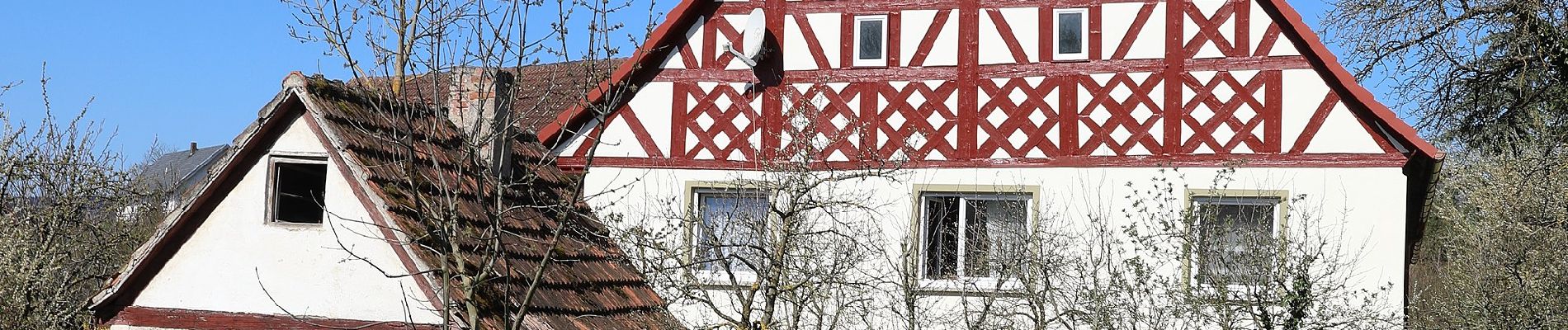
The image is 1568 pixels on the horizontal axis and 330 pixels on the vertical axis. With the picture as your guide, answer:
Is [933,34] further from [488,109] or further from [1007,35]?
[488,109]

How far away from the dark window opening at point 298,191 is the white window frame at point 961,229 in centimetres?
448

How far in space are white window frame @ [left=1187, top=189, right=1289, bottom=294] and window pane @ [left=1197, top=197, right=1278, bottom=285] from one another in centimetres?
1

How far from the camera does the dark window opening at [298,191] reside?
10.1 m

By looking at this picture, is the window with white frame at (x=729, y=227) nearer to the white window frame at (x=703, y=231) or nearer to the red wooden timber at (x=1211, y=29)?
the white window frame at (x=703, y=231)

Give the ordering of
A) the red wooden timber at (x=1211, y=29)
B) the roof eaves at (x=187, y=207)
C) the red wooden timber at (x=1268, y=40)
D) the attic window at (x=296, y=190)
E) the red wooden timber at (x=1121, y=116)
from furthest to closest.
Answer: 1. the red wooden timber at (x=1121, y=116)
2. the red wooden timber at (x=1211, y=29)
3. the red wooden timber at (x=1268, y=40)
4. the attic window at (x=296, y=190)
5. the roof eaves at (x=187, y=207)

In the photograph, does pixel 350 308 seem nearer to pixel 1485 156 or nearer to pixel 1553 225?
pixel 1553 225

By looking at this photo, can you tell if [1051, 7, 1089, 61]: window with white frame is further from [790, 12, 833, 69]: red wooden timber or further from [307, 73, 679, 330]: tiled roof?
[307, 73, 679, 330]: tiled roof

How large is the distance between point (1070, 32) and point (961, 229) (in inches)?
68.3

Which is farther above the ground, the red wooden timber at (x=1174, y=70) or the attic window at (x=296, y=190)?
the red wooden timber at (x=1174, y=70)

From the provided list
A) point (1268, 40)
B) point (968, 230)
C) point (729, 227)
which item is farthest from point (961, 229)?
point (1268, 40)

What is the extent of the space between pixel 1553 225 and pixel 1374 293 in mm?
6539

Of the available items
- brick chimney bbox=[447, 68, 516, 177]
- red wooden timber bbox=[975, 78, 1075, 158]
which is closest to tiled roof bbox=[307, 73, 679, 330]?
brick chimney bbox=[447, 68, 516, 177]

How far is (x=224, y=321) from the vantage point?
32.5ft

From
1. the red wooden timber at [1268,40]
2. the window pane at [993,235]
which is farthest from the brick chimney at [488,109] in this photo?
the red wooden timber at [1268,40]
